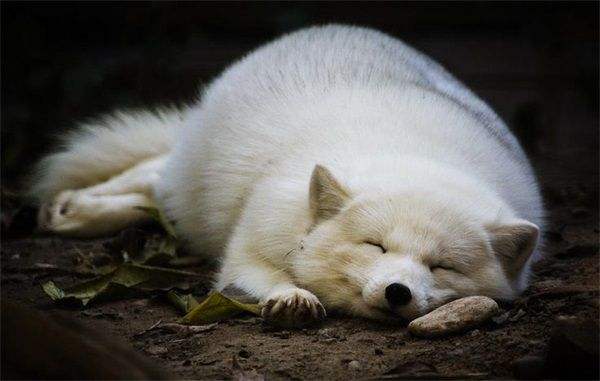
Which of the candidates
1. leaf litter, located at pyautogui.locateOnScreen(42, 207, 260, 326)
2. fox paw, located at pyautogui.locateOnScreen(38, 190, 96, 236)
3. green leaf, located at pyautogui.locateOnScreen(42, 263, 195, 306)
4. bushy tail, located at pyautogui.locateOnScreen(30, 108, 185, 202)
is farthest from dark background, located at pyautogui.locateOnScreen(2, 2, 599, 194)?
green leaf, located at pyautogui.locateOnScreen(42, 263, 195, 306)

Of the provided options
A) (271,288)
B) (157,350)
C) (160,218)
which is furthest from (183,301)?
(160,218)

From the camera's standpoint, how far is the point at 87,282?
11.4 ft

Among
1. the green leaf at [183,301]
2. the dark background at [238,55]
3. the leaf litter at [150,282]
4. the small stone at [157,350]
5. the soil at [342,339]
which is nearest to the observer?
the soil at [342,339]

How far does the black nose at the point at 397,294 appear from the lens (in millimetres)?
2809

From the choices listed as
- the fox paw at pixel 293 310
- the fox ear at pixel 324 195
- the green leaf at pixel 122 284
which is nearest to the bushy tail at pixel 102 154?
the green leaf at pixel 122 284

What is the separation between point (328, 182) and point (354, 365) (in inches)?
28.3

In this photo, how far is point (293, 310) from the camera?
2.95 metres

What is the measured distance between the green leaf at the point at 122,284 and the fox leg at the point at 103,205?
86 cm

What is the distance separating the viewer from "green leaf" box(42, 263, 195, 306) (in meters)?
3.41

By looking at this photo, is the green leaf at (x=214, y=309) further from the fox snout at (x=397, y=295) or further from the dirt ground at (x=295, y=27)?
the fox snout at (x=397, y=295)

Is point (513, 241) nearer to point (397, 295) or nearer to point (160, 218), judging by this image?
point (397, 295)

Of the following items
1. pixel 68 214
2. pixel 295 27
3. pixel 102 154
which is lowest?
pixel 68 214

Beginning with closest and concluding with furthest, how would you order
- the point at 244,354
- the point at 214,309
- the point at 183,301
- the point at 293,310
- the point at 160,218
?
the point at 244,354 → the point at 293,310 → the point at 214,309 → the point at 183,301 → the point at 160,218

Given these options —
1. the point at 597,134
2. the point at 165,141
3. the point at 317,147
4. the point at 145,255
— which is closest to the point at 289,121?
the point at 317,147
